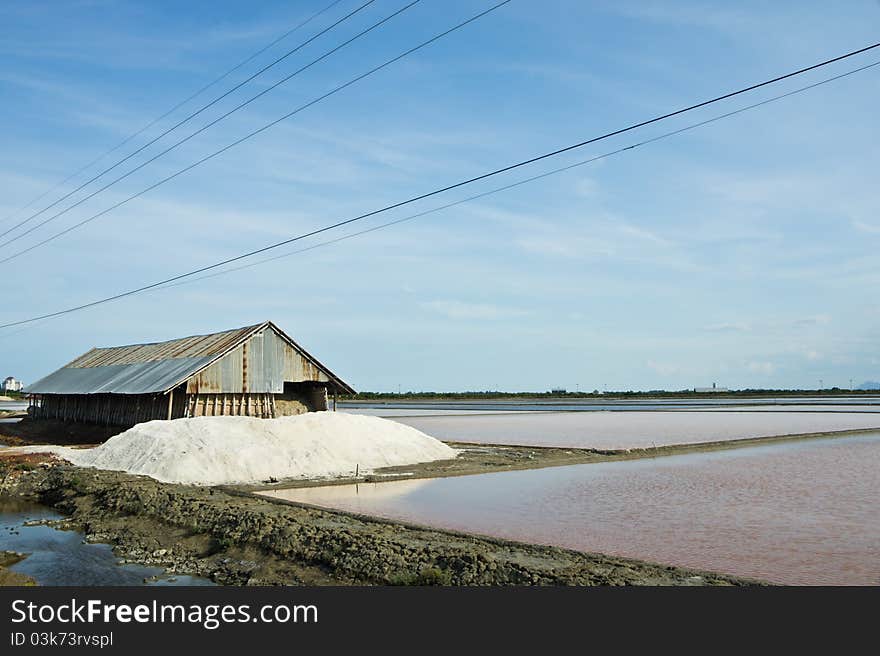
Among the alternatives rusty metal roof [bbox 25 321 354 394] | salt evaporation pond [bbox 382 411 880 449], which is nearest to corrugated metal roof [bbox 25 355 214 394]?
rusty metal roof [bbox 25 321 354 394]

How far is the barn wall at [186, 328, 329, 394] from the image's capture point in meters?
29.6

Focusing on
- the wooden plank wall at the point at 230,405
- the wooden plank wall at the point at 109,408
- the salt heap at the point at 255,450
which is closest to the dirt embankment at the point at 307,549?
the salt heap at the point at 255,450

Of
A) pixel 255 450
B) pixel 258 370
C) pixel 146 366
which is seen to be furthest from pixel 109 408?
pixel 255 450

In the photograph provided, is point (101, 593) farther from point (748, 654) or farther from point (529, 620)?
point (748, 654)

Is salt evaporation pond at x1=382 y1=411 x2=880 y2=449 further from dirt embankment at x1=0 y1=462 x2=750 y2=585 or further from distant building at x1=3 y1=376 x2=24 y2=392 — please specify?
distant building at x1=3 y1=376 x2=24 y2=392

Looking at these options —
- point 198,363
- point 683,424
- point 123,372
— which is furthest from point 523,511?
point 683,424

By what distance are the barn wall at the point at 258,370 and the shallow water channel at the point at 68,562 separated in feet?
46.5

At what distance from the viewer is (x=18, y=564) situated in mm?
11477

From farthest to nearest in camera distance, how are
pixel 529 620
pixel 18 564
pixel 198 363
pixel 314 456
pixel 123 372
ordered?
pixel 123 372 < pixel 198 363 < pixel 314 456 < pixel 18 564 < pixel 529 620

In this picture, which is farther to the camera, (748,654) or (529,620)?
(529,620)

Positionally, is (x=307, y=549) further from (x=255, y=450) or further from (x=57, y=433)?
(x=57, y=433)

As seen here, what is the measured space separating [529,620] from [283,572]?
4192 mm

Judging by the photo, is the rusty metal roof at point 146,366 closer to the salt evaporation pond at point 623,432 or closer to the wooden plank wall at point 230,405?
the wooden plank wall at point 230,405

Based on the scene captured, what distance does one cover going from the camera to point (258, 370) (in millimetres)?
30875
